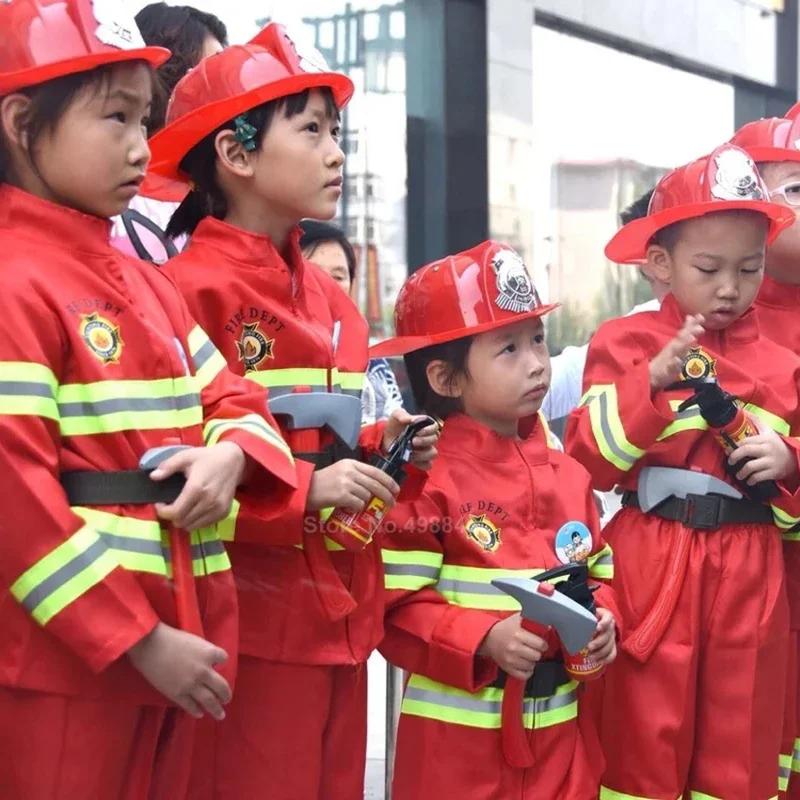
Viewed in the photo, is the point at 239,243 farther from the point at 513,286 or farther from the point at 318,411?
the point at 513,286

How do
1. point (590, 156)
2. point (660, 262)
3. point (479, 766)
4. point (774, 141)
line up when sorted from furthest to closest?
point (590, 156)
point (774, 141)
point (660, 262)
point (479, 766)

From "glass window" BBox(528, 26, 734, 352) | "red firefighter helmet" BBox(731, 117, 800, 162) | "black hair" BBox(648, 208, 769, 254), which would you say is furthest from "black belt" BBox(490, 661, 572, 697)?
"glass window" BBox(528, 26, 734, 352)

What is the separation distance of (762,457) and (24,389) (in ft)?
5.63

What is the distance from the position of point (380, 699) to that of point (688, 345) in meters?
2.61

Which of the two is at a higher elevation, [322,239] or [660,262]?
[322,239]

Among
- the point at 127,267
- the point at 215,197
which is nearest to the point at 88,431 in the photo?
the point at 127,267

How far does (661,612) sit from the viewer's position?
317 centimetres

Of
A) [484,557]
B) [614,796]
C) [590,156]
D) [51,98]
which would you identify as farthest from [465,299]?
[590,156]

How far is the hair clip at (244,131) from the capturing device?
263 cm

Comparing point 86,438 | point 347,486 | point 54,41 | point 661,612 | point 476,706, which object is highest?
point 54,41

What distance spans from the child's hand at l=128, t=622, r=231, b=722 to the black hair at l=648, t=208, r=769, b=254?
1681 mm

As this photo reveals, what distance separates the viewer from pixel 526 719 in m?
2.84

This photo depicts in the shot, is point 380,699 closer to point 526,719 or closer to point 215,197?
point 526,719

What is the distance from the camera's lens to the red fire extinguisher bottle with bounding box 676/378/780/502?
3.04m
